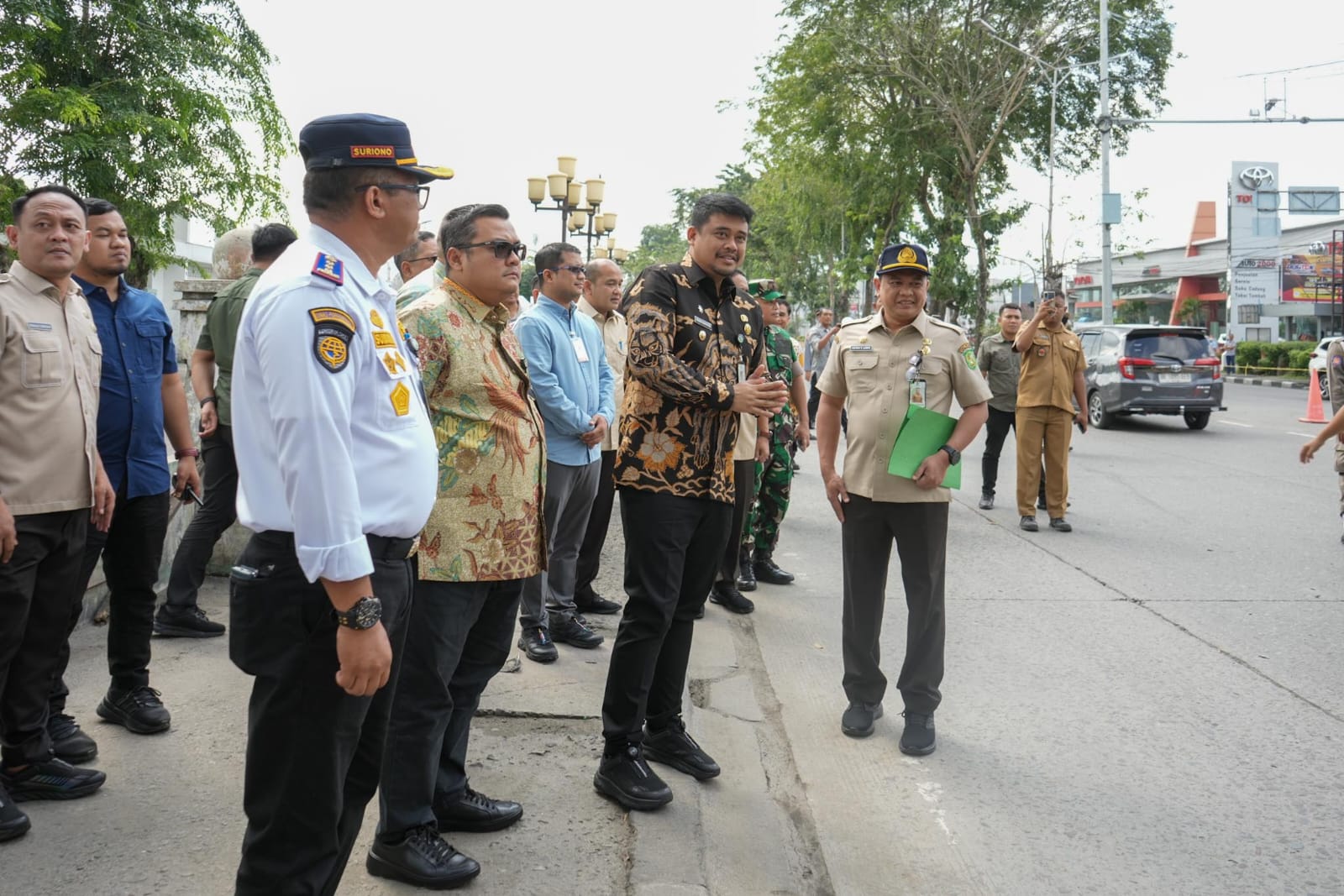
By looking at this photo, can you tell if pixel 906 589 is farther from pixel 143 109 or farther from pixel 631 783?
pixel 143 109

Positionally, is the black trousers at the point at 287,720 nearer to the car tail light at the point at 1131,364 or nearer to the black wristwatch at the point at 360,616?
the black wristwatch at the point at 360,616

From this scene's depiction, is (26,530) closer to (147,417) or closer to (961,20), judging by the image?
(147,417)

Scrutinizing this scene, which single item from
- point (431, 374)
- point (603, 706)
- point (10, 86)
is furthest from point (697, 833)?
point (10, 86)

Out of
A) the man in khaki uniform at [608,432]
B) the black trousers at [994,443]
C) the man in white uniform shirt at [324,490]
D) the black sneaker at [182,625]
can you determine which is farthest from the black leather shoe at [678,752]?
the black trousers at [994,443]

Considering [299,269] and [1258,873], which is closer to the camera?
[299,269]

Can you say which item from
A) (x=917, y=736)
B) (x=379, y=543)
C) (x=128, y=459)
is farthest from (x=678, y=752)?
(x=128, y=459)

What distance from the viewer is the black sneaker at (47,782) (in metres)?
3.50

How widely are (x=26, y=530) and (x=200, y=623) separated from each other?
2034mm

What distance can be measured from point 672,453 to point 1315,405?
830 inches

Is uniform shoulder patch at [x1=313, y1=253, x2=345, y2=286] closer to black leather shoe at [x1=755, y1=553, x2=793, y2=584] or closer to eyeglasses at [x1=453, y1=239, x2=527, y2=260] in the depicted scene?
eyeglasses at [x1=453, y1=239, x2=527, y2=260]

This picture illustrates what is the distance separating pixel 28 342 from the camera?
137 inches

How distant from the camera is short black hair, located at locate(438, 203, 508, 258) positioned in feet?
11.1

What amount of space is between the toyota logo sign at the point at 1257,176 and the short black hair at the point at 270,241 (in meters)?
51.2

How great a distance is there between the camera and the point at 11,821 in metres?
3.21
